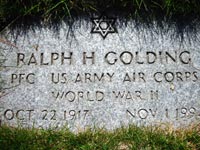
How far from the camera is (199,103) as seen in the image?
3.74 metres

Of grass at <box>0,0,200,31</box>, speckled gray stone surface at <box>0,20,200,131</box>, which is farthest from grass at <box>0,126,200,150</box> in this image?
grass at <box>0,0,200,31</box>

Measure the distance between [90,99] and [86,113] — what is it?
0.40 feet

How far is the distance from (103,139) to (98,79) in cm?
53

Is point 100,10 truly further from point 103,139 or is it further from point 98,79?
point 103,139

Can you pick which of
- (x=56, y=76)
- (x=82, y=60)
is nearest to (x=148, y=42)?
(x=82, y=60)

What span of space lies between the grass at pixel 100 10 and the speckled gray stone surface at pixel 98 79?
3.8 inches

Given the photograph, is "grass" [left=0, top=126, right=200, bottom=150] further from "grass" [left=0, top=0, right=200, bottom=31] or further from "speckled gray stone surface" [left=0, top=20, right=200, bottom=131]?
"grass" [left=0, top=0, right=200, bottom=31]

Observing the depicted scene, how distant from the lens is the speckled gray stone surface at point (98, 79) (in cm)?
372

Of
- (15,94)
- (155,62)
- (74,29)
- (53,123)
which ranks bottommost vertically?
(53,123)

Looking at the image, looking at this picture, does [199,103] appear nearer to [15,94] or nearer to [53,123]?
[53,123]

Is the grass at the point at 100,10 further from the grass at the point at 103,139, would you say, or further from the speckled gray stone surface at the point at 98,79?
the grass at the point at 103,139

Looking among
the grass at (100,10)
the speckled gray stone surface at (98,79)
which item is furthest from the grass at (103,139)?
the grass at (100,10)

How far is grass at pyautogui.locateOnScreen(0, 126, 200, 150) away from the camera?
3477 mm

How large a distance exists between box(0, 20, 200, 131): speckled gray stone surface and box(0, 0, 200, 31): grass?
10 centimetres
